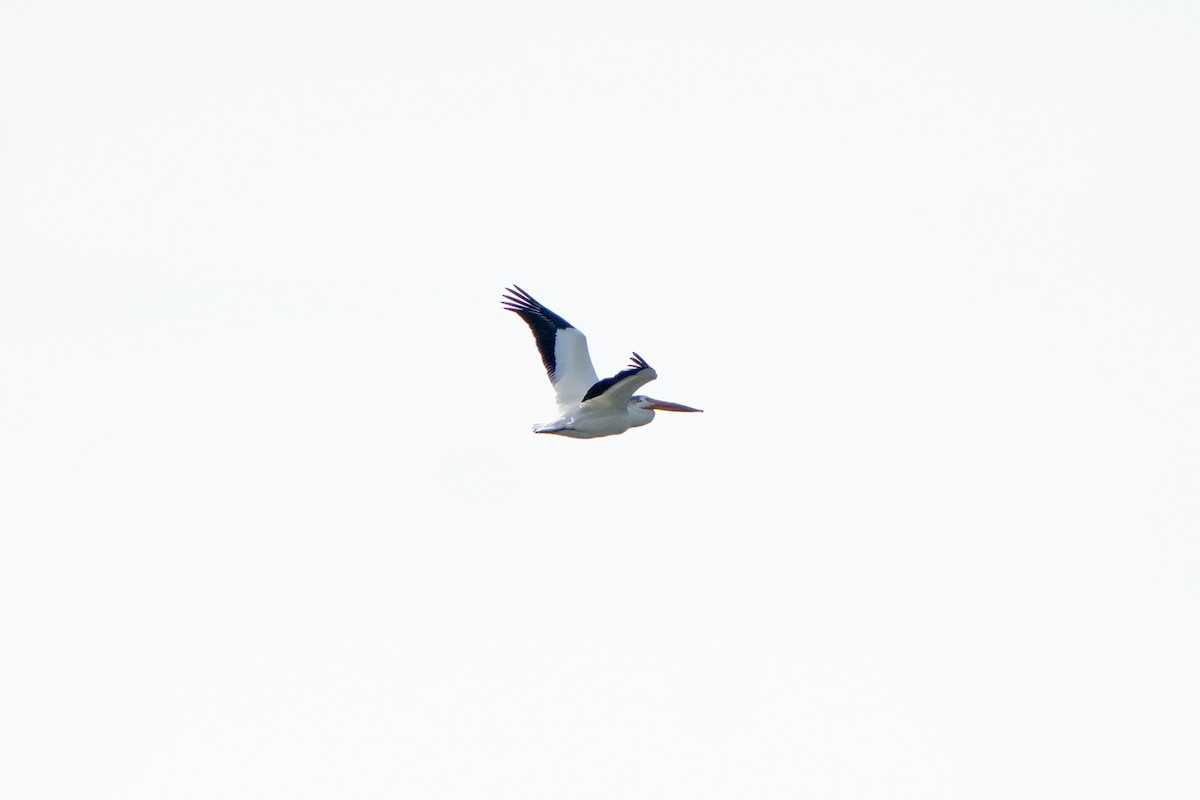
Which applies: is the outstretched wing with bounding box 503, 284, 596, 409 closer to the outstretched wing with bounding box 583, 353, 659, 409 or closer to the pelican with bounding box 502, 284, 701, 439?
the pelican with bounding box 502, 284, 701, 439

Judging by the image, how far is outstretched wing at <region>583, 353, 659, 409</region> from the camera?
1794cm

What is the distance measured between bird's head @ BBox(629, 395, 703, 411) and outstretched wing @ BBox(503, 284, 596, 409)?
100cm

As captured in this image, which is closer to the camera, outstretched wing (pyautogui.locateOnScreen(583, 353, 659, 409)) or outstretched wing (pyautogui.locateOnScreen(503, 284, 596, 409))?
outstretched wing (pyautogui.locateOnScreen(583, 353, 659, 409))

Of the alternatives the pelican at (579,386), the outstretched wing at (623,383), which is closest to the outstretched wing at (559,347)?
the pelican at (579,386)

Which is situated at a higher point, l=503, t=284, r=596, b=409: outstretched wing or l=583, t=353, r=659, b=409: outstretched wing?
l=503, t=284, r=596, b=409: outstretched wing

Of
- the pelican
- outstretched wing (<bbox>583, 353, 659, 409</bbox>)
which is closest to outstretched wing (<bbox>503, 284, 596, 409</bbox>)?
the pelican

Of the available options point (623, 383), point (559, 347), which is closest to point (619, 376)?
point (623, 383)

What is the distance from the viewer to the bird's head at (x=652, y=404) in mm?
20828

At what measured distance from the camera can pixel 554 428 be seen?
65.8ft

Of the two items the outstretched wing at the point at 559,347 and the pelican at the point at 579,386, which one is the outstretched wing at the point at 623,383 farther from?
the outstretched wing at the point at 559,347

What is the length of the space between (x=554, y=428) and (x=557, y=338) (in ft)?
7.82

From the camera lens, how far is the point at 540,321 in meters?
22.2

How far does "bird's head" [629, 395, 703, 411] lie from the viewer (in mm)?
20828

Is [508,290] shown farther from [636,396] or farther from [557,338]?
[636,396]
